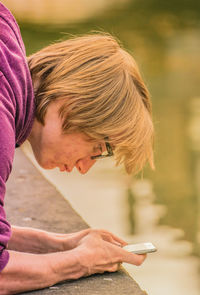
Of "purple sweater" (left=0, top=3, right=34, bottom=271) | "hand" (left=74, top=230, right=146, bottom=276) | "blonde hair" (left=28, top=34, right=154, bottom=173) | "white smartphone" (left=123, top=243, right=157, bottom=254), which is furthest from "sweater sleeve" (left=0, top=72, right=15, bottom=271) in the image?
"white smartphone" (left=123, top=243, right=157, bottom=254)

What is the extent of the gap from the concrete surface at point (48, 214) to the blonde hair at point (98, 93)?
380 mm

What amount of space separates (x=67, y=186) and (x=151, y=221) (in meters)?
0.63

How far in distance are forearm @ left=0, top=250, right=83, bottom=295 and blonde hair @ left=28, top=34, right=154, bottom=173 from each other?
1.08ft

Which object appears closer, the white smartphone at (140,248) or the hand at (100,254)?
the hand at (100,254)

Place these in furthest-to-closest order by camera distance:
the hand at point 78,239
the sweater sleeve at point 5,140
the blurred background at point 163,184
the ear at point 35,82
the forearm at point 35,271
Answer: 1. the blurred background at point 163,184
2. the hand at point 78,239
3. the ear at point 35,82
4. the forearm at point 35,271
5. the sweater sleeve at point 5,140

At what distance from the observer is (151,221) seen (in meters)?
3.17

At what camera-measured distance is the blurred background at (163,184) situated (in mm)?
2781

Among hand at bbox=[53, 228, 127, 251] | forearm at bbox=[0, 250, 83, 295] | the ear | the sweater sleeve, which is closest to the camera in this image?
the sweater sleeve

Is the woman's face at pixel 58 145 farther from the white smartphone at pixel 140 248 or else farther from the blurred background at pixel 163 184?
the blurred background at pixel 163 184

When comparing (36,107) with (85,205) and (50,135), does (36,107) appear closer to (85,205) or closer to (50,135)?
(50,135)

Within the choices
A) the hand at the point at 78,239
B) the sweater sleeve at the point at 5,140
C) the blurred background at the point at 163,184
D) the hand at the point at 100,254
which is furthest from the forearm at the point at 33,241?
the blurred background at the point at 163,184

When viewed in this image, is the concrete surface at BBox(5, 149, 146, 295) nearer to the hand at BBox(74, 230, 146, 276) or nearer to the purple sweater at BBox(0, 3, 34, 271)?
the hand at BBox(74, 230, 146, 276)

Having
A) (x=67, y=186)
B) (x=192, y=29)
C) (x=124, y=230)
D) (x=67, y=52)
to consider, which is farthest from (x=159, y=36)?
(x=67, y=52)

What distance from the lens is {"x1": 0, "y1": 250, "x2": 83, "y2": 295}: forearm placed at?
1.76m
